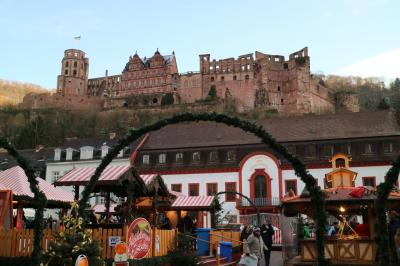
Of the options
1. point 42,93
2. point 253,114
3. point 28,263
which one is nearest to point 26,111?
point 42,93

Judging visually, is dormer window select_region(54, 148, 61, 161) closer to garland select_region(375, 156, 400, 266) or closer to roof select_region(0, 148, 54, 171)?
roof select_region(0, 148, 54, 171)

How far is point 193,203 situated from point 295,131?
2315 centimetres

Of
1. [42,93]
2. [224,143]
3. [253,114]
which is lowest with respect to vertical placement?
[224,143]

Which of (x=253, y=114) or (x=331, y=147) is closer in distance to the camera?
(x=331, y=147)

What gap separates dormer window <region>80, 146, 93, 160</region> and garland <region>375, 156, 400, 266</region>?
135 feet

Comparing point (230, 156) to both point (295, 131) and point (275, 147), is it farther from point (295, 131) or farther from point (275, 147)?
point (275, 147)

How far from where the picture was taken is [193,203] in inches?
904

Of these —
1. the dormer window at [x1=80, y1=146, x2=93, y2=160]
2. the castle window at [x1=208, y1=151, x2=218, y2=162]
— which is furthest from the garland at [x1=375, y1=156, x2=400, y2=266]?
the dormer window at [x1=80, y1=146, x2=93, y2=160]

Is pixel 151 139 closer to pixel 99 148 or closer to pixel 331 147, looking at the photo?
pixel 99 148

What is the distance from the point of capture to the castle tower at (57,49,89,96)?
117 metres

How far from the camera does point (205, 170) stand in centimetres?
4253

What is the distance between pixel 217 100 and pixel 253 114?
876 centimetres

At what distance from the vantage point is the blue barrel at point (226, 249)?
1848cm

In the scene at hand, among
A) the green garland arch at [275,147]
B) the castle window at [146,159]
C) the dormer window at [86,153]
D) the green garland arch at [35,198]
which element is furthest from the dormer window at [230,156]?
the green garland arch at [35,198]
